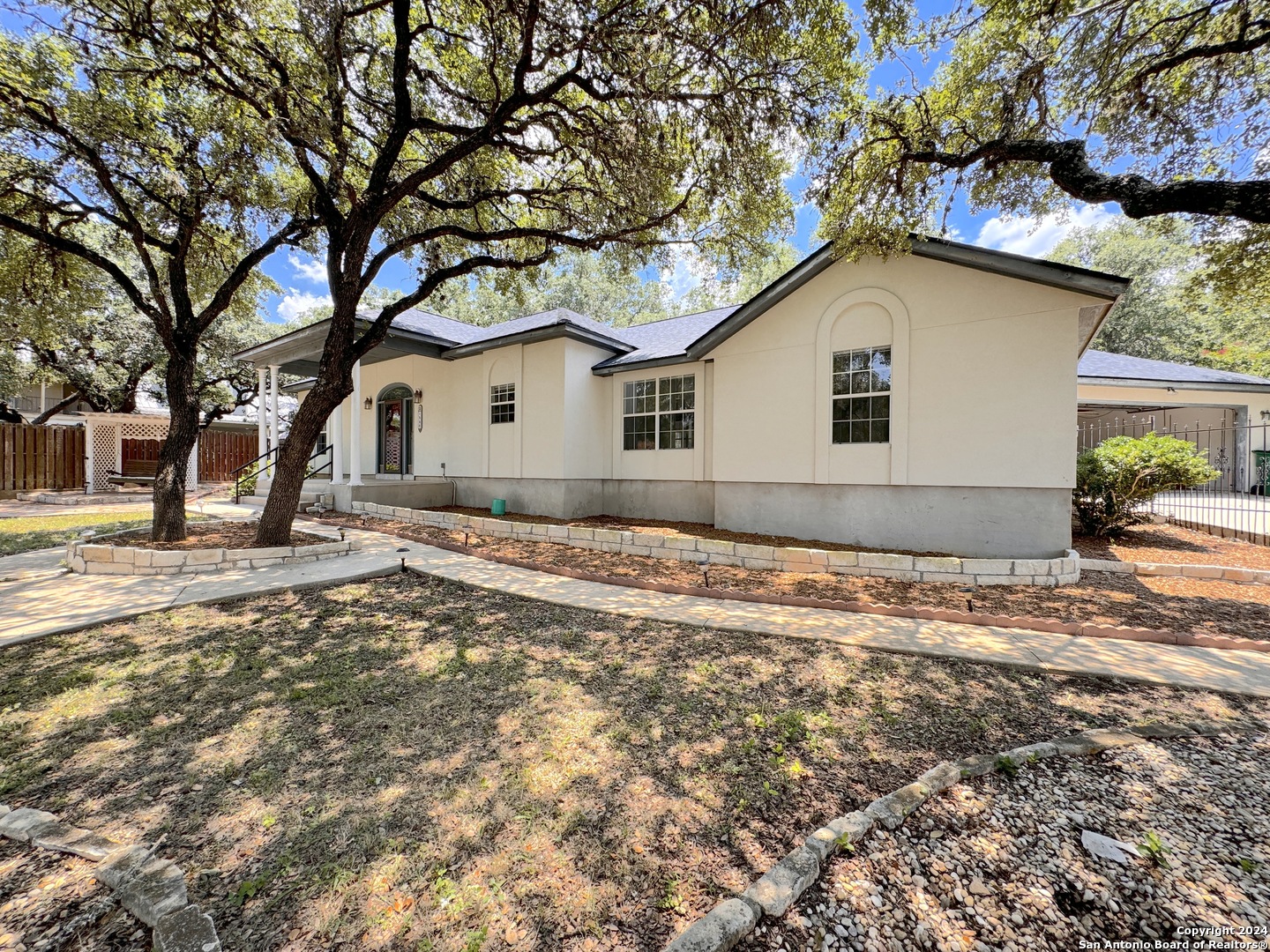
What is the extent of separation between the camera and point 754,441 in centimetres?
916

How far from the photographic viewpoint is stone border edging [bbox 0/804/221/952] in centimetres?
160

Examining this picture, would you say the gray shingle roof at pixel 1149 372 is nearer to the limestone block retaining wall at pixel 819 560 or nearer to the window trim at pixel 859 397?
the window trim at pixel 859 397

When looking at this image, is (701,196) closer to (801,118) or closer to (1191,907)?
(801,118)

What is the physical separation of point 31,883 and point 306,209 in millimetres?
9218

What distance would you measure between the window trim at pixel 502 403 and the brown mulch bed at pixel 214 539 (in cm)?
523

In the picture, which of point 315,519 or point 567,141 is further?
point 315,519

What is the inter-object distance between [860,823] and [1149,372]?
18.7 meters

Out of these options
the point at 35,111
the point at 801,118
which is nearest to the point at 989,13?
the point at 801,118

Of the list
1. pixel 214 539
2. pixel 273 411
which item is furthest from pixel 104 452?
pixel 214 539

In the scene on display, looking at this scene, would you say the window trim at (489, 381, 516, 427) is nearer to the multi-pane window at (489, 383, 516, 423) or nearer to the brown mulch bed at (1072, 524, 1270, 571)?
the multi-pane window at (489, 383, 516, 423)

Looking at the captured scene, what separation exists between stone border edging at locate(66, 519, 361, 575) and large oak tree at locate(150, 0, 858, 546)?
0.50 metres

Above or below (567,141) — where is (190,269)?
below

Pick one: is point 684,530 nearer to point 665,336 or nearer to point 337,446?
point 665,336

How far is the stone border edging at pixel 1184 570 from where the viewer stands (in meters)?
6.14
